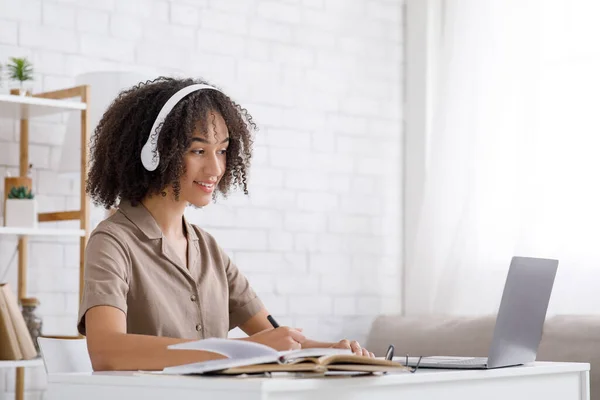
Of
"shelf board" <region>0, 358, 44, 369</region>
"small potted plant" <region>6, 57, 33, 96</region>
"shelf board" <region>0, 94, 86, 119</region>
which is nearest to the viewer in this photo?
"shelf board" <region>0, 358, 44, 369</region>

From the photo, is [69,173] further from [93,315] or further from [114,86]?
[93,315]

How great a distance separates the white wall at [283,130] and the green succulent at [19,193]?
222 millimetres

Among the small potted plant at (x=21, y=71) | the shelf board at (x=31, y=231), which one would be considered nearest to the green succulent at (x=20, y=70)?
the small potted plant at (x=21, y=71)

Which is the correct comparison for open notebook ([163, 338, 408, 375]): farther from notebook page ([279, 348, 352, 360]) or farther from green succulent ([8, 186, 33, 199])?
green succulent ([8, 186, 33, 199])

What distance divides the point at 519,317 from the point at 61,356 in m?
0.97

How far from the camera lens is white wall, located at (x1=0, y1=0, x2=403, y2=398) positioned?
3.25 metres

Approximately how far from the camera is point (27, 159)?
3160mm

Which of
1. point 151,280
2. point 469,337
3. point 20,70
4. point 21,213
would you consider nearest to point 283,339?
point 151,280

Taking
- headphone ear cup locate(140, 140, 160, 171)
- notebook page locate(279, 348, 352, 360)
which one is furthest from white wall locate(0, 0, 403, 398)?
notebook page locate(279, 348, 352, 360)

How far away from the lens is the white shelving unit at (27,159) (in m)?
2.88

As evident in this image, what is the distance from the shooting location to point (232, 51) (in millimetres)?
→ 3797

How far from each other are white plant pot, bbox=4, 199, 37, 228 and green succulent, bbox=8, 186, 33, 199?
15mm

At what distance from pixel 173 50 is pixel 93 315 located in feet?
6.43

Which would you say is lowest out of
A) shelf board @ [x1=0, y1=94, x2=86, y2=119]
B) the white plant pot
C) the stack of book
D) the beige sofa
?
the beige sofa
